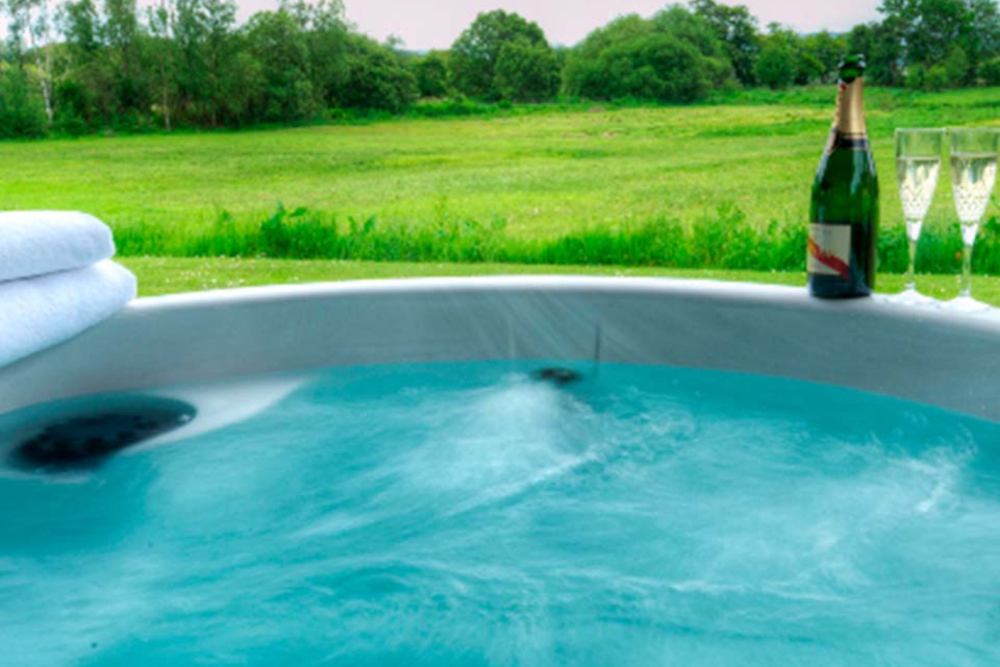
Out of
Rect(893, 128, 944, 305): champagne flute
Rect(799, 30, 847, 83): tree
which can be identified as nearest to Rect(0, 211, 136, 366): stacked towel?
Rect(893, 128, 944, 305): champagne flute

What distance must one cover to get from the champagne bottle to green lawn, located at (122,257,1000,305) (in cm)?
117

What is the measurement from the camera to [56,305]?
147 centimetres

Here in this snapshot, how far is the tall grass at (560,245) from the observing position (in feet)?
10.9

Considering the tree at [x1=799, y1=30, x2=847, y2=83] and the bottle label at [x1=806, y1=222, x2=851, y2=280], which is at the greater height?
the tree at [x1=799, y1=30, x2=847, y2=83]

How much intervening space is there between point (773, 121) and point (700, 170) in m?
0.54

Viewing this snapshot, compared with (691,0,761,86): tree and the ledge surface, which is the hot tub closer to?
the ledge surface

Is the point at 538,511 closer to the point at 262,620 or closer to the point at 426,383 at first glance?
the point at 262,620

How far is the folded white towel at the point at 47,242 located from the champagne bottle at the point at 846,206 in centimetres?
113

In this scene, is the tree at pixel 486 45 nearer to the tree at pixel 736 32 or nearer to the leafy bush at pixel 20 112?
the tree at pixel 736 32

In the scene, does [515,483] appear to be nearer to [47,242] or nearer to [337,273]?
[47,242]

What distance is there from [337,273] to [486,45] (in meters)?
2.85

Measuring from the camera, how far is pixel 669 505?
4.20 feet

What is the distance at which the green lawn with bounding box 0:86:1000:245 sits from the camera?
5.64m

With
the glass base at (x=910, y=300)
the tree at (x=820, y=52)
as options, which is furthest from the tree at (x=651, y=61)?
the glass base at (x=910, y=300)
